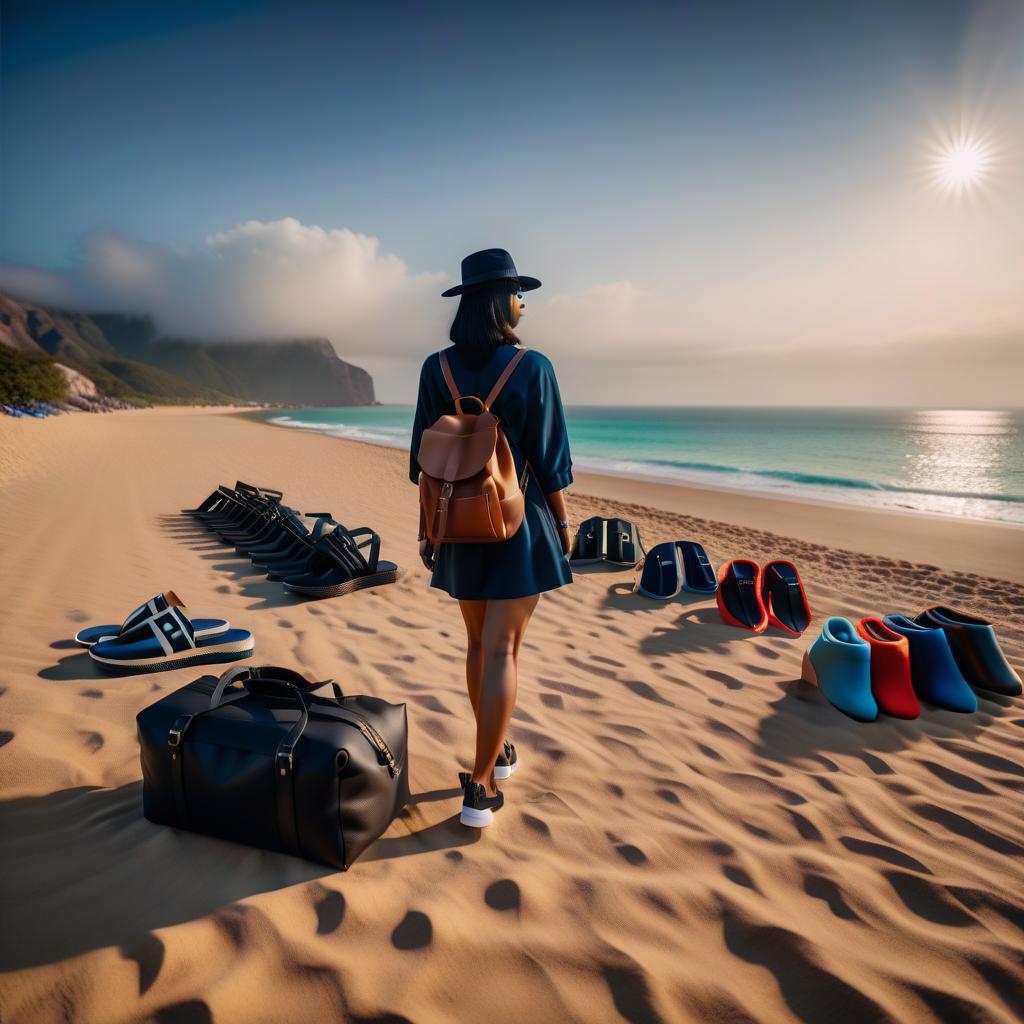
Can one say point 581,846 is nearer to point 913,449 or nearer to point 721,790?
point 721,790

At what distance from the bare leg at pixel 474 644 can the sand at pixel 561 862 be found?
1.57ft

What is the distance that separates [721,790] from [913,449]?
45.8 m

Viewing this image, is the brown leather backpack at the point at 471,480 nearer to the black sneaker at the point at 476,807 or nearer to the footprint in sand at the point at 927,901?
the black sneaker at the point at 476,807

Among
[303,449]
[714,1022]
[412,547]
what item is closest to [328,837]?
[714,1022]

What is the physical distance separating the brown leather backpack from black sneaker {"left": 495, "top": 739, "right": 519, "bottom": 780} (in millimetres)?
1109

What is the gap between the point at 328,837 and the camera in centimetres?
177

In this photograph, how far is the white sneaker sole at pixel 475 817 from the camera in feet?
6.75

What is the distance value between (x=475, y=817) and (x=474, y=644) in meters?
0.63

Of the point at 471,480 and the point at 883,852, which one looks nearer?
the point at 471,480

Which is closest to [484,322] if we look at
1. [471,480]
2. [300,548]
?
[471,480]

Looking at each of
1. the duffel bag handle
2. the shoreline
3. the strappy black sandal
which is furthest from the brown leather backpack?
the shoreline

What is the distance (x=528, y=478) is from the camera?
2.08 metres

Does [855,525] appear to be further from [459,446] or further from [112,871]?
[112,871]

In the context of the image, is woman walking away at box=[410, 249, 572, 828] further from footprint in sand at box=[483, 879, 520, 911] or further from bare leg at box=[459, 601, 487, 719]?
footprint in sand at box=[483, 879, 520, 911]
